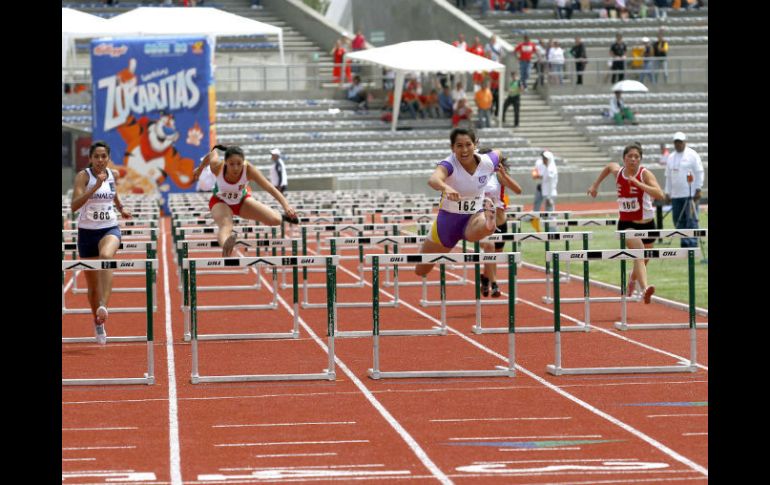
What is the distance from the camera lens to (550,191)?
26.6 m

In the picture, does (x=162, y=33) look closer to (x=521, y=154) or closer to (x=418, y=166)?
(x=418, y=166)

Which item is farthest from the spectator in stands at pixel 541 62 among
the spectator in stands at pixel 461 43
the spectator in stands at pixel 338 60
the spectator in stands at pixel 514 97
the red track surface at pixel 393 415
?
the red track surface at pixel 393 415

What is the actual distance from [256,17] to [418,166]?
10.5 metres

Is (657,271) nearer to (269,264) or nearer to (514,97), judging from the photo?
(269,264)

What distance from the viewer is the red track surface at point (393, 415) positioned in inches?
300

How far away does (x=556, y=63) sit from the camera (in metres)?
42.3

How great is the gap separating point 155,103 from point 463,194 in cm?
2090

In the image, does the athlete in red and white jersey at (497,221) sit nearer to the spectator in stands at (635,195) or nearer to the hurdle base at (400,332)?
the spectator in stands at (635,195)

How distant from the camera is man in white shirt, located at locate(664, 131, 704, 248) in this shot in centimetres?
2061

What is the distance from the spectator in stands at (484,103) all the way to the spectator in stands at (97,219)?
26.8 m

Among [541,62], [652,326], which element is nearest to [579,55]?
[541,62]

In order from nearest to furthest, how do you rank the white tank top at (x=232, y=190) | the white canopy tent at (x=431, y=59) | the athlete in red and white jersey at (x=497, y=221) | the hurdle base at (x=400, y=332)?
the hurdle base at (x=400, y=332), the white tank top at (x=232, y=190), the athlete in red and white jersey at (x=497, y=221), the white canopy tent at (x=431, y=59)

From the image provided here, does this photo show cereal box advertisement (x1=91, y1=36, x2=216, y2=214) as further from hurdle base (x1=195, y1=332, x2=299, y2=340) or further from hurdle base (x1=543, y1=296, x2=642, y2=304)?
hurdle base (x1=195, y1=332, x2=299, y2=340)
